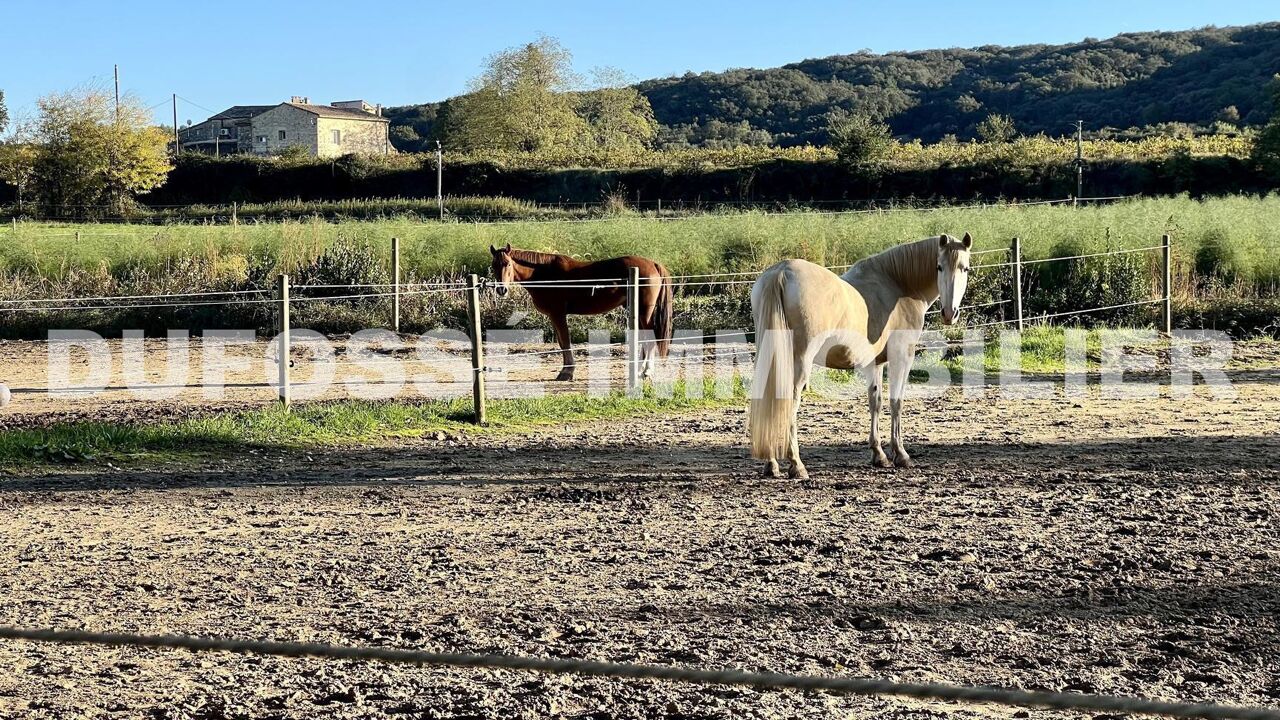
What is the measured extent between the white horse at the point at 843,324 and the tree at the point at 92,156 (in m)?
38.5

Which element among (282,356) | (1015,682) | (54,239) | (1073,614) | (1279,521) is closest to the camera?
(1015,682)

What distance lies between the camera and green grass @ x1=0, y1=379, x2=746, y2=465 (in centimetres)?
772

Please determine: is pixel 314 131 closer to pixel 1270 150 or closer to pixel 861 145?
pixel 861 145

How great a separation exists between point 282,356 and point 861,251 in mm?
10691

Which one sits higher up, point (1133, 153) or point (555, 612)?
point (1133, 153)

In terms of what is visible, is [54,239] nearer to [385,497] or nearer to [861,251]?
[861,251]

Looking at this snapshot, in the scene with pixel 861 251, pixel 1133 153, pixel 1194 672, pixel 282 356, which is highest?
pixel 1133 153

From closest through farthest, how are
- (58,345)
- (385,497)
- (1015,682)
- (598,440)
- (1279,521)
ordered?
(1015,682)
(1279,521)
(385,497)
(598,440)
(58,345)

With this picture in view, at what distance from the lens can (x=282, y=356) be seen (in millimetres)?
9031

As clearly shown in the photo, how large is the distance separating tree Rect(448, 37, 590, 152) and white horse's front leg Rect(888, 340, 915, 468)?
49.7 m

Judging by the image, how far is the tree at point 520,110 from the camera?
193ft

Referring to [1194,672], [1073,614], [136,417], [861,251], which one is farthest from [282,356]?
[861,251]

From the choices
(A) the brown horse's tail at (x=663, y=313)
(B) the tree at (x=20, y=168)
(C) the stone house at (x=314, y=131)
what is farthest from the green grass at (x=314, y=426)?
(C) the stone house at (x=314, y=131)

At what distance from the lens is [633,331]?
1052 cm
